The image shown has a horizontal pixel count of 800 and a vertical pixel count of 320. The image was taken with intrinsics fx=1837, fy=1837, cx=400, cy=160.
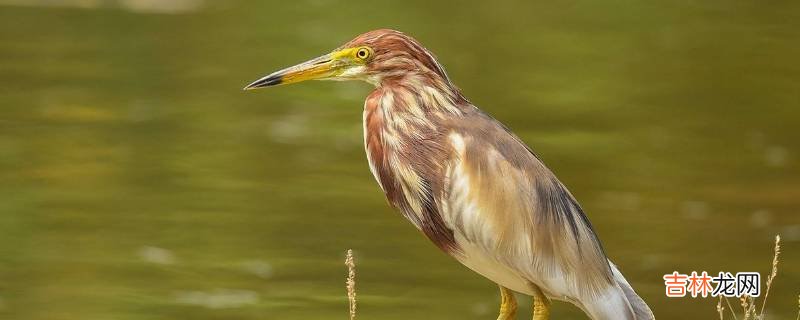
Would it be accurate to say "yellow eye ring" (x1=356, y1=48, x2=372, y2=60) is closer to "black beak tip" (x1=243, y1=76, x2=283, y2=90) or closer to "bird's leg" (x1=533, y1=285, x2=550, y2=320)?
"black beak tip" (x1=243, y1=76, x2=283, y2=90)

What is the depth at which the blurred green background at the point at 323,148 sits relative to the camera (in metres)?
7.90

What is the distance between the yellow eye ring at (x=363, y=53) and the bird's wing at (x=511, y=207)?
0.86ft

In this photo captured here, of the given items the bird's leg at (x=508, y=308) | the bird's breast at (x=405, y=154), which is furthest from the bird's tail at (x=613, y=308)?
the bird's breast at (x=405, y=154)

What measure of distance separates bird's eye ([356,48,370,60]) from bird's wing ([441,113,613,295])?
26cm

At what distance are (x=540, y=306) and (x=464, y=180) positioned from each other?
389 mm

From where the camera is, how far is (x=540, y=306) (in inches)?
174

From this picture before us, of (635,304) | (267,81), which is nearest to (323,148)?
(635,304)

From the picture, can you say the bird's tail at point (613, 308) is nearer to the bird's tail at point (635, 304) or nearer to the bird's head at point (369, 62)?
the bird's tail at point (635, 304)

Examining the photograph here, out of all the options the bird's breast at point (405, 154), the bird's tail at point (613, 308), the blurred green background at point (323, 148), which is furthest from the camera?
the blurred green background at point (323, 148)

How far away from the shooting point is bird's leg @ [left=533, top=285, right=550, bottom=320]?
14.4 ft

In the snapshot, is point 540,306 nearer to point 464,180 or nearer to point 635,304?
point 635,304

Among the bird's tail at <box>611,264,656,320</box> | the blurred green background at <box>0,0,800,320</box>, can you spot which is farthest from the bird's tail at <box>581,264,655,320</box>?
the blurred green background at <box>0,0,800,320</box>

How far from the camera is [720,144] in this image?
35.4 ft

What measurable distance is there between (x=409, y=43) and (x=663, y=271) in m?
4.28
